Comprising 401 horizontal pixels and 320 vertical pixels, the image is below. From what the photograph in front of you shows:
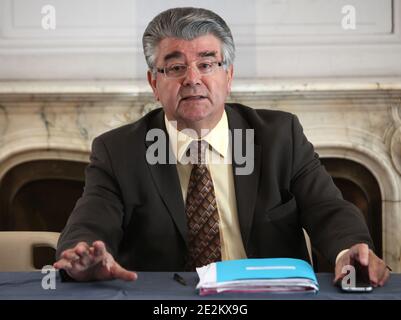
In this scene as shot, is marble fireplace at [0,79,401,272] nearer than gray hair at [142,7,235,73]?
No

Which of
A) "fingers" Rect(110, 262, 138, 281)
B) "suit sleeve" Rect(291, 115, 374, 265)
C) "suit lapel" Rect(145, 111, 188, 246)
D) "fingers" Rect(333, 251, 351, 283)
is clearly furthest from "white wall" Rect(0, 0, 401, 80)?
"fingers" Rect(110, 262, 138, 281)

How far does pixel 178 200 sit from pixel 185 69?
363 millimetres

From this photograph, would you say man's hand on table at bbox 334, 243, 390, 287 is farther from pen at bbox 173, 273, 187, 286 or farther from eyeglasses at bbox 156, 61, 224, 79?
eyeglasses at bbox 156, 61, 224, 79

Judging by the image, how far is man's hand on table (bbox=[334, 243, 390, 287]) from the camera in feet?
4.30

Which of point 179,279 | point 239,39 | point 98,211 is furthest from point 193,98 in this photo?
point 239,39

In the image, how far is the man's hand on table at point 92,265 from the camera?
1.32 m

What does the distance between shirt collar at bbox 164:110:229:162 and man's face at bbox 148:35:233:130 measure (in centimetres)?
3

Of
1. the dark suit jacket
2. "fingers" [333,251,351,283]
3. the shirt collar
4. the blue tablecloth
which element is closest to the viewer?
the blue tablecloth

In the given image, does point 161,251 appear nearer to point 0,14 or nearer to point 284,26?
point 284,26

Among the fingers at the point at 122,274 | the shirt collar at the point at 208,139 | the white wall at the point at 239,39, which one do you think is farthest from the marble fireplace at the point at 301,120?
the fingers at the point at 122,274

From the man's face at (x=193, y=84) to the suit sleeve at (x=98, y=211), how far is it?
24cm

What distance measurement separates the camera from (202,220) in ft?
6.13

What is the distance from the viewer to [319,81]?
2848 mm
